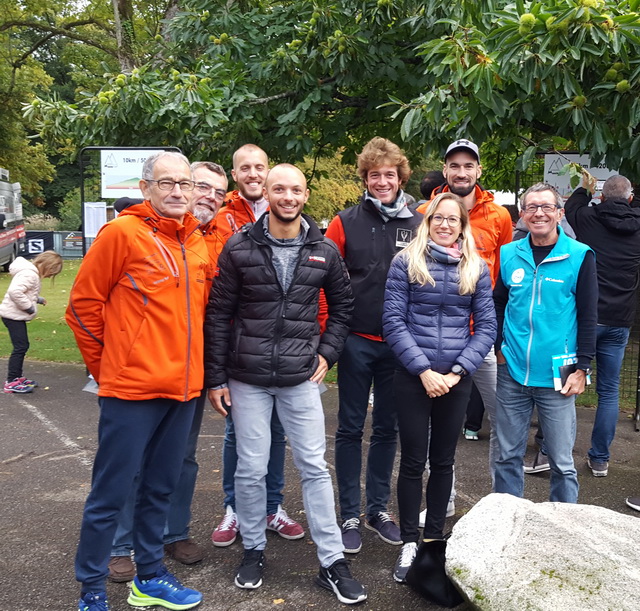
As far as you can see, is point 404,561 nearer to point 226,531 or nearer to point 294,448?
point 294,448

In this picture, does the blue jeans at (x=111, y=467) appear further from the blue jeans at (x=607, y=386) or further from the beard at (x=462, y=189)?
the blue jeans at (x=607, y=386)

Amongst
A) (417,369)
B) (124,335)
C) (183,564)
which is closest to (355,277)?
(417,369)

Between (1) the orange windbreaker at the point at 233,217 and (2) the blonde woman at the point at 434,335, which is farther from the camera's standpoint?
(1) the orange windbreaker at the point at 233,217

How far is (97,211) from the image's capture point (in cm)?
733

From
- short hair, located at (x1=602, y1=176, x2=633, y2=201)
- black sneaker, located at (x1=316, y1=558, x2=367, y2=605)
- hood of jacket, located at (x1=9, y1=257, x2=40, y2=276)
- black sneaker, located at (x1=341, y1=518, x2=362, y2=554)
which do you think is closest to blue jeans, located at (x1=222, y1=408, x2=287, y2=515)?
black sneaker, located at (x1=341, y1=518, x2=362, y2=554)

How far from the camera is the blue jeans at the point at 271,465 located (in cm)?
407

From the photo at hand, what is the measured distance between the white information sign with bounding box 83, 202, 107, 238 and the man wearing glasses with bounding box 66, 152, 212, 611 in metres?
4.33

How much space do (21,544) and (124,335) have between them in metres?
1.77

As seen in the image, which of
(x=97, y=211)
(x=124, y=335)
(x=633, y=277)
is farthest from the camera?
(x=97, y=211)

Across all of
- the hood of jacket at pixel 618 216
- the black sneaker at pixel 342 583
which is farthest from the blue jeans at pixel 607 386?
the black sneaker at pixel 342 583

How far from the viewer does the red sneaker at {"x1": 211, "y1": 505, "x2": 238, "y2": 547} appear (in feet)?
13.2

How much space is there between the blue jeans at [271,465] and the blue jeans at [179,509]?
29 cm

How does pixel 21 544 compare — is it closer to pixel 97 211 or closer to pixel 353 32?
pixel 97 211

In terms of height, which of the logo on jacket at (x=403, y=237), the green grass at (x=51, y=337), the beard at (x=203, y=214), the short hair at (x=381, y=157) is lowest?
the green grass at (x=51, y=337)
